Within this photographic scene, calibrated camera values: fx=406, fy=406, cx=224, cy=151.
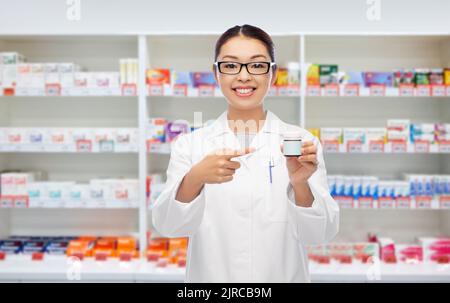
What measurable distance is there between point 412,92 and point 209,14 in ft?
5.05

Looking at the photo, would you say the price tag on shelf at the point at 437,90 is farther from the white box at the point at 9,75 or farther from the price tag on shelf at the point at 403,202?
the white box at the point at 9,75

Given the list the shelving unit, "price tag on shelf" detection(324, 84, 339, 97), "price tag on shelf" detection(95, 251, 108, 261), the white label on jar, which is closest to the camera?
the white label on jar

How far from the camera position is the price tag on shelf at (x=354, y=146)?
107 inches

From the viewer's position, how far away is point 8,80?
9.16 feet

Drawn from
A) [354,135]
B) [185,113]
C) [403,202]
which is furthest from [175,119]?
[403,202]

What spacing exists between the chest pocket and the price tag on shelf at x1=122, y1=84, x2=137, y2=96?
1.72 meters

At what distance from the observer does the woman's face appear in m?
1.17

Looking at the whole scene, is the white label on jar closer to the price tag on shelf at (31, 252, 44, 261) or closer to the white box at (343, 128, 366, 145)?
the white box at (343, 128, 366, 145)

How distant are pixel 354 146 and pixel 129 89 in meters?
1.57

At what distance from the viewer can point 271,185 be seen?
1.24 meters

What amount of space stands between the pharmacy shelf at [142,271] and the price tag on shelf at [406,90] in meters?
1.14

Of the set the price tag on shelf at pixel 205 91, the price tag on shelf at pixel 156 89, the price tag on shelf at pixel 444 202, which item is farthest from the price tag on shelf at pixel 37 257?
the price tag on shelf at pixel 444 202

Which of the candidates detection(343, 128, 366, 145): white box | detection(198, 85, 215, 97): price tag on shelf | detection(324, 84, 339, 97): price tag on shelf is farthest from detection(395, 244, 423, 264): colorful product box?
detection(198, 85, 215, 97): price tag on shelf

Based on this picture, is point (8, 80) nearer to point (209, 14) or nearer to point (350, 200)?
point (209, 14)
